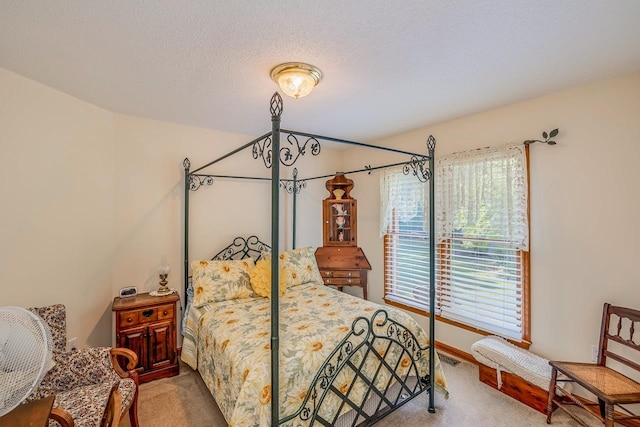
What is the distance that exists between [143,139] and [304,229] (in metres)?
2.21

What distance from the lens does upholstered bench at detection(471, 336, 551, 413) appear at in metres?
2.19

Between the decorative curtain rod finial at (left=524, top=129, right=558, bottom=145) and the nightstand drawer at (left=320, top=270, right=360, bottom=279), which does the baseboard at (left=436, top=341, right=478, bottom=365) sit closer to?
the nightstand drawer at (left=320, top=270, right=360, bottom=279)

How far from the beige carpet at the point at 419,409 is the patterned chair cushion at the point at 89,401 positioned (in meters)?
0.49

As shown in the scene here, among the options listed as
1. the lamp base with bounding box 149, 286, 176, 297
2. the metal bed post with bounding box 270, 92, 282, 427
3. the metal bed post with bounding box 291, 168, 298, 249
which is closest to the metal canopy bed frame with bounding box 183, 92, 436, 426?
the metal bed post with bounding box 270, 92, 282, 427

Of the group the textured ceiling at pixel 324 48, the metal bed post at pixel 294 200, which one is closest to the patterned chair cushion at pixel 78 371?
the textured ceiling at pixel 324 48

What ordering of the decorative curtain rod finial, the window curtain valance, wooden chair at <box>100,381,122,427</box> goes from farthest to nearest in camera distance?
the window curtain valance
the decorative curtain rod finial
wooden chair at <box>100,381,122,427</box>

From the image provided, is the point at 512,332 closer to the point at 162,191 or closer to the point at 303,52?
the point at 303,52

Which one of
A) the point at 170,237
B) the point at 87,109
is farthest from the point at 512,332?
the point at 87,109

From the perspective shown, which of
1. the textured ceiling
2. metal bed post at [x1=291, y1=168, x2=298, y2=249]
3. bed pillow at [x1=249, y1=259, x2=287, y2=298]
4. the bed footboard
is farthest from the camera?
metal bed post at [x1=291, y1=168, x2=298, y2=249]

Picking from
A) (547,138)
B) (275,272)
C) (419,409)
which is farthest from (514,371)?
(275,272)

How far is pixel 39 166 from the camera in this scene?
7.22 ft

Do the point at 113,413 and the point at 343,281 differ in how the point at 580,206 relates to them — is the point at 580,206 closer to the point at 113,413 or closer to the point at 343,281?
the point at 343,281

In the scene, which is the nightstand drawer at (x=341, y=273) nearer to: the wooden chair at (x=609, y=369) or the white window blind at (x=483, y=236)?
the white window blind at (x=483, y=236)

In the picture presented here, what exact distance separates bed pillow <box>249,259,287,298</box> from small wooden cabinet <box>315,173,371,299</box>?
1.00 meters
